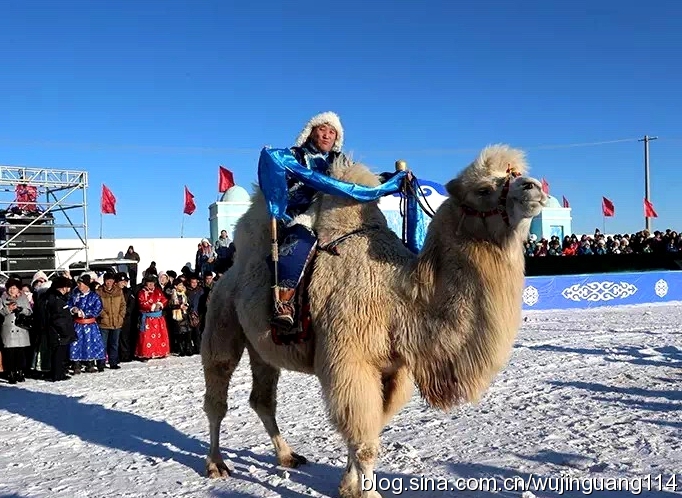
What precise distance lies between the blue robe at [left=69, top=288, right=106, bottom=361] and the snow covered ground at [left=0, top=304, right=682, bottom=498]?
1.09 m

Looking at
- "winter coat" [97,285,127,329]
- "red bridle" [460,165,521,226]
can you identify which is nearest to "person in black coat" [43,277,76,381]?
"winter coat" [97,285,127,329]

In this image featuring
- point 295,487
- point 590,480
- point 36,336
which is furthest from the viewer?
point 36,336

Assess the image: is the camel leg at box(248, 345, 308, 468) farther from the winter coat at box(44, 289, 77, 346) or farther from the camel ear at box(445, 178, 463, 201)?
the winter coat at box(44, 289, 77, 346)

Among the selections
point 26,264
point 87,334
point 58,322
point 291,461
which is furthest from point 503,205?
point 26,264

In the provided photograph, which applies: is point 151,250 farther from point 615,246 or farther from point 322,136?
point 322,136

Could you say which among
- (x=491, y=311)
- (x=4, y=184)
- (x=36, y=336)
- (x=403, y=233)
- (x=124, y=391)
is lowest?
(x=124, y=391)

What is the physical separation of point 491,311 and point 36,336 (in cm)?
876

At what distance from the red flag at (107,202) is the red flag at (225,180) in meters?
4.70

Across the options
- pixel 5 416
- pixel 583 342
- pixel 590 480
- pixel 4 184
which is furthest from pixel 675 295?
pixel 4 184

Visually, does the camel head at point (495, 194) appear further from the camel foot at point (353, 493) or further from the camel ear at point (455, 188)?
the camel foot at point (353, 493)

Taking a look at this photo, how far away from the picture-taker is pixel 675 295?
18281 mm

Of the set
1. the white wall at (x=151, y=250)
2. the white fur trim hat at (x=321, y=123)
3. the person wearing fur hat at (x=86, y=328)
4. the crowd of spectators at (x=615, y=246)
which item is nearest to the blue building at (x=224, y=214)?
the white wall at (x=151, y=250)

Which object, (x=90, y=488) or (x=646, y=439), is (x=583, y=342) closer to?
(x=646, y=439)

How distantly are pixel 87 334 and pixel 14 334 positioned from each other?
3.90 ft
